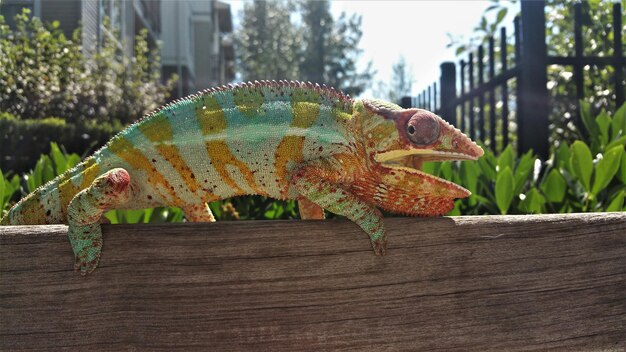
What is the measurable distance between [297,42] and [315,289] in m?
31.3

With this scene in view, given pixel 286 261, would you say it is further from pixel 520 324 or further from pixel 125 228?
pixel 520 324

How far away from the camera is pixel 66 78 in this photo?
237 inches

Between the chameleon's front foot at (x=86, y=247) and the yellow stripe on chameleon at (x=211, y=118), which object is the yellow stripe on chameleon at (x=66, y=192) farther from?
the yellow stripe on chameleon at (x=211, y=118)

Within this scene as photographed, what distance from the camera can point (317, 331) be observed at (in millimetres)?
1085

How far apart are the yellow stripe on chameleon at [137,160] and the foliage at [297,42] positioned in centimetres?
2965

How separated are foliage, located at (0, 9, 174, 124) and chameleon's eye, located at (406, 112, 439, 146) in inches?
87.4

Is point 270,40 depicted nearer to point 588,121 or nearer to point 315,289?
point 588,121

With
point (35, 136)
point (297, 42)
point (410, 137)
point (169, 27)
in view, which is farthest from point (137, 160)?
point (297, 42)

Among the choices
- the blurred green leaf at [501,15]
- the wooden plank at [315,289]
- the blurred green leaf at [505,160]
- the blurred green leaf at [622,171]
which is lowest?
the wooden plank at [315,289]

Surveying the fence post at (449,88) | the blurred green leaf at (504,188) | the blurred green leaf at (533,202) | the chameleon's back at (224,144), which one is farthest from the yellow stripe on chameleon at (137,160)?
the fence post at (449,88)

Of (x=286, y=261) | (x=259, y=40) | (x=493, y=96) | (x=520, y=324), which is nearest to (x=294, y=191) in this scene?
(x=286, y=261)

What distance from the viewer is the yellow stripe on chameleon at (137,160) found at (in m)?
1.16

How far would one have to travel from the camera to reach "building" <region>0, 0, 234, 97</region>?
6.46 m

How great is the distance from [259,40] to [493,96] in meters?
29.2
